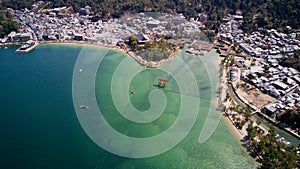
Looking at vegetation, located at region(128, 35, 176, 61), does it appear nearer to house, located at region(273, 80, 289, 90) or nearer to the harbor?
house, located at region(273, 80, 289, 90)

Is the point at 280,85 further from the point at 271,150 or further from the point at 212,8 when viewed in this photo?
the point at 212,8

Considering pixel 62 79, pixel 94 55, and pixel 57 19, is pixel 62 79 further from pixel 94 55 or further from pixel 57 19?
pixel 57 19

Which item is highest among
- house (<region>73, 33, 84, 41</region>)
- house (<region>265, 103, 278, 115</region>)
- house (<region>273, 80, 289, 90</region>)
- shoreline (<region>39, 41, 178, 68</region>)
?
house (<region>73, 33, 84, 41</region>)

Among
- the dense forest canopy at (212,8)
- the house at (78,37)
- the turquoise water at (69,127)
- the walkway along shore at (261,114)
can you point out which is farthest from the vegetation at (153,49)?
the walkway along shore at (261,114)

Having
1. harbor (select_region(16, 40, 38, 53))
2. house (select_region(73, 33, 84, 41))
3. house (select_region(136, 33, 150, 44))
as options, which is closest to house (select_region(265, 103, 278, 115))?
house (select_region(136, 33, 150, 44))

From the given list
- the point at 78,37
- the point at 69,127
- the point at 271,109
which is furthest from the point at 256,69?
the point at 78,37

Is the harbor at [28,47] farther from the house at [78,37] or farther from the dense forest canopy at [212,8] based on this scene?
the dense forest canopy at [212,8]
